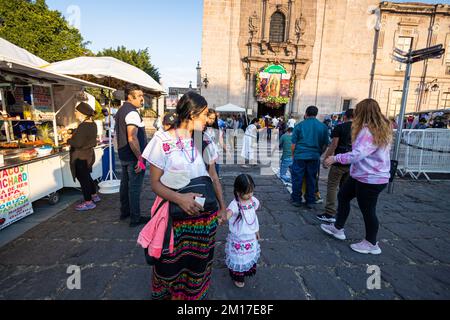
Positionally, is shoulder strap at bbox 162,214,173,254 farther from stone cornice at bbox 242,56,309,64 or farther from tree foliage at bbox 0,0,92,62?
stone cornice at bbox 242,56,309,64

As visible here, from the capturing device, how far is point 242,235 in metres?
2.38

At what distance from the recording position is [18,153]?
416 centimetres

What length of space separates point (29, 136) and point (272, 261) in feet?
18.7

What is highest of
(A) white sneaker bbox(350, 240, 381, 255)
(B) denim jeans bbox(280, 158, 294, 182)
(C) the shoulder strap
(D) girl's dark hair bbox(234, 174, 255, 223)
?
(D) girl's dark hair bbox(234, 174, 255, 223)

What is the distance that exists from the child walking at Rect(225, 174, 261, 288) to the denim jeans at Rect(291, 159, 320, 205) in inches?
95.8

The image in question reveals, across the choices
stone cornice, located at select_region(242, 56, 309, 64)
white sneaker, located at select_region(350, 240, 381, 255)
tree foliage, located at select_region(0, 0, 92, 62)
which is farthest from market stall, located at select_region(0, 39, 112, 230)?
stone cornice, located at select_region(242, 56, 309, 64)

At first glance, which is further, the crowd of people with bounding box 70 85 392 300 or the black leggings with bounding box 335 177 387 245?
the black leggings with bounding box 335 177 387 245

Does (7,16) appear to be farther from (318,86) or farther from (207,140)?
(318,86)

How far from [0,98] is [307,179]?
6463mm

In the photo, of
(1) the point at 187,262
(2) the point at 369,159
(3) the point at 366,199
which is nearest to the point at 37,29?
(1) the point at 187,262

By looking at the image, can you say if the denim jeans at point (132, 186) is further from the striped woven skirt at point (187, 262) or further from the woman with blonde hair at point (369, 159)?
the woman with blonde hair at point (369, 159)

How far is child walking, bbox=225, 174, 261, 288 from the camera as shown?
7.73 feet

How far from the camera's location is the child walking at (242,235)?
236 centimetres

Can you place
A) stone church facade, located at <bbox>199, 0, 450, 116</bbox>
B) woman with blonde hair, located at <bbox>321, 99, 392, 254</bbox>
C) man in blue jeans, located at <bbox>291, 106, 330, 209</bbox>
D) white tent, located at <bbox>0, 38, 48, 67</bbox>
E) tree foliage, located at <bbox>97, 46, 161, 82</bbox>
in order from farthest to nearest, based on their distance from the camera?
tree foliage, located at <bbox>97, 46, 161, 82</bbox> < stone church facade, located at <bbox>199, 0, 450, 116</bbox> < man in blue jeans, located at <bbox>291, 106, 330, 209</bbox> < white tent, located at <bbox>0, 38, 48, 67</bbox> < woman with blonde hair, located at <bbox>321, 99, 392, 254</bbox>
